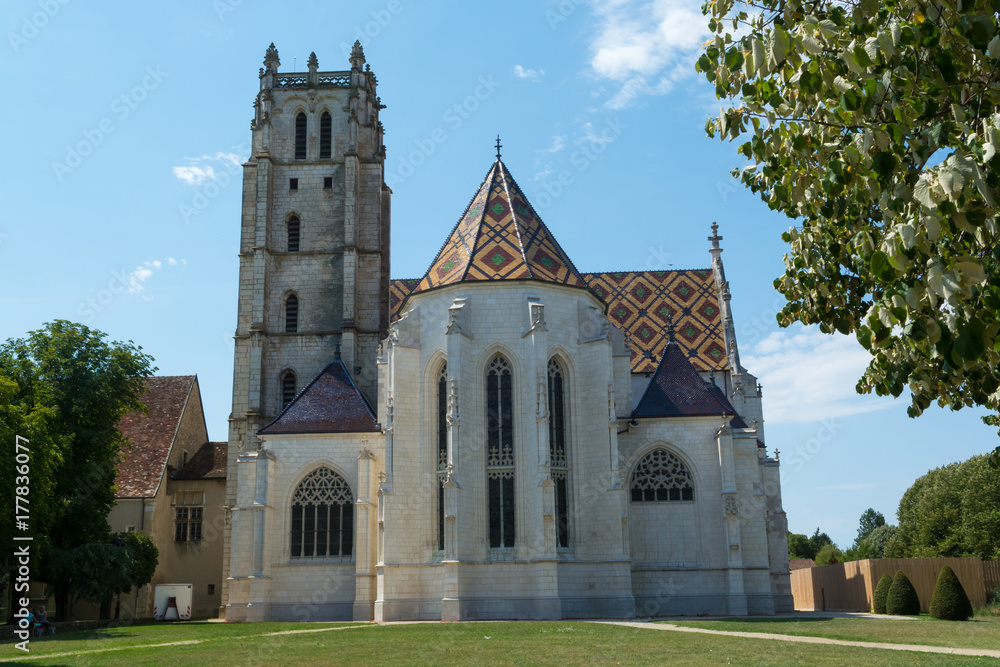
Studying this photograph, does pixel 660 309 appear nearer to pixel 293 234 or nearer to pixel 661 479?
pixel 661 479

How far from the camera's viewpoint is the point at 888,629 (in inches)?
814

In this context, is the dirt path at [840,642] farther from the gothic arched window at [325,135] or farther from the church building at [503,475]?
the gothic arched window at [325,135]

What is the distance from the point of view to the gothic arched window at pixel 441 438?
28375 mm

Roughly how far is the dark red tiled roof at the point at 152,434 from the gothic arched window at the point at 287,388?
7216 millimetres

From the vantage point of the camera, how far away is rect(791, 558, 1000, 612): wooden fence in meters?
29.4

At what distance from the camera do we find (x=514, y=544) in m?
27.6

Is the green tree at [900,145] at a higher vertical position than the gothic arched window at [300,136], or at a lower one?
lower

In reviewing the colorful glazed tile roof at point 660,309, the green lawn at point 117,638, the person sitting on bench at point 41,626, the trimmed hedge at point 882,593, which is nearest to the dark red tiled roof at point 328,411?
the colorful glazed tile roof at point 660,309

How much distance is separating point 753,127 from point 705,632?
15344 millimetres

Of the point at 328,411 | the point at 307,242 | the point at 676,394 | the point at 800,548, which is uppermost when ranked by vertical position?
the point at 307,242

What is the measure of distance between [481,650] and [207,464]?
29.9m

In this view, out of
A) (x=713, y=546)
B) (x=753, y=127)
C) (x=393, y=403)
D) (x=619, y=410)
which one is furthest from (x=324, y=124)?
(x=753, y=127)

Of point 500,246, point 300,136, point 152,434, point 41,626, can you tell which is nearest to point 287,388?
point 152,434

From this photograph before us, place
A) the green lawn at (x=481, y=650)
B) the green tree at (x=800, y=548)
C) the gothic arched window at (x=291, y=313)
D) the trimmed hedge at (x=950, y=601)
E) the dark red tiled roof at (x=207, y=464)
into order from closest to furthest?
the green lawn at (x=481, y=650) → the trimmed hedge at (x=950, y=601) → the gothic arched window at (x=291, y=313) → the dark red tiled roof at (x=207, y=464) → the green tree at (x=800, y=548)
